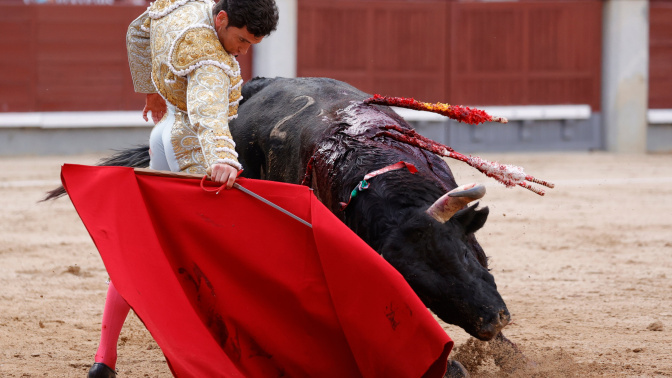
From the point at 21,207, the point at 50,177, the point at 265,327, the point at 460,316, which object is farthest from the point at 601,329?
the point at 50,177

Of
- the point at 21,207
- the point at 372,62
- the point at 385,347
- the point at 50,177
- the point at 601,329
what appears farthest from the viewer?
the point at 372,62

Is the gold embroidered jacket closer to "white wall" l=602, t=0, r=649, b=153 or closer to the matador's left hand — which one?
the matador's left hand

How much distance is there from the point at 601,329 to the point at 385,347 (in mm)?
1293

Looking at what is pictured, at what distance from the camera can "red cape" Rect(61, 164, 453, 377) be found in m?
1.99

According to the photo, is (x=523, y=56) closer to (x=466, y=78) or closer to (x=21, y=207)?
(x=466, y=78)

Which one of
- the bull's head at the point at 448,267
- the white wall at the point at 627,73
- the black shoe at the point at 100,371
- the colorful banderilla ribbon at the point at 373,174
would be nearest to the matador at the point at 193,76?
the black shoe at the point at 100,371

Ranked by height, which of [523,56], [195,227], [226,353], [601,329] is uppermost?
[523,56]

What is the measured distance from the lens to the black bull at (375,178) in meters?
2.11

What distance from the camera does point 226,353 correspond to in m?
2.08

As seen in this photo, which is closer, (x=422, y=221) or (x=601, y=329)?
(x=422, y=221)

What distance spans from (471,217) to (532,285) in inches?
66.3

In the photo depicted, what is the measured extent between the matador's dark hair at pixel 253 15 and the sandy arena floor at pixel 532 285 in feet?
3.34

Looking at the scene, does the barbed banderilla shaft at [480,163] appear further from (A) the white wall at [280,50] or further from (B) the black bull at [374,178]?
(A) the white wall at [280,50]

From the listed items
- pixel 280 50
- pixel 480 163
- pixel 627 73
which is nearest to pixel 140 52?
pixel 480 163
